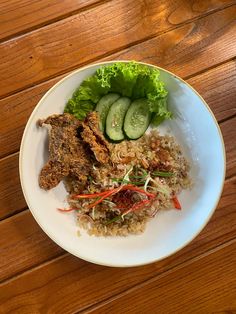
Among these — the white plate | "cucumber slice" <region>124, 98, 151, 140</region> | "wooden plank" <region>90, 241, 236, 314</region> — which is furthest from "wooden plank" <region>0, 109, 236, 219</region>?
"wooden plank" <region>90, 241, 236, 314</region>

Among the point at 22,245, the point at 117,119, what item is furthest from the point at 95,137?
the point at 22,245

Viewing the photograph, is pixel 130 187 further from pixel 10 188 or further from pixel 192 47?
pixel 192 47

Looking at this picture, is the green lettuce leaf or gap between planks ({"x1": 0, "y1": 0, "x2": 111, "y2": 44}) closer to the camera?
the green lettuce leaf

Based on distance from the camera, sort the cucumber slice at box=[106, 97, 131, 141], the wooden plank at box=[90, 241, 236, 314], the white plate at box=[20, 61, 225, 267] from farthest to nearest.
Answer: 1. the wooden plank at box=[90, 241, 236, 314]
2. the cucumber slice at box=[106, 97, 131, 141]
3. the white plate at box=[20, 61, 225, 267]

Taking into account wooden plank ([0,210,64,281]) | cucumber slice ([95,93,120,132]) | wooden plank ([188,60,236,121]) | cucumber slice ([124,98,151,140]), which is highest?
cucumber slice ([95,93,120,132])

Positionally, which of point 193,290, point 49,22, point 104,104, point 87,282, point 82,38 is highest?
point 49,22

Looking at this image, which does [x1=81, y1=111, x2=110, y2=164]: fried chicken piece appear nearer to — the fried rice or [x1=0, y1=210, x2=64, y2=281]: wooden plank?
the fried rice

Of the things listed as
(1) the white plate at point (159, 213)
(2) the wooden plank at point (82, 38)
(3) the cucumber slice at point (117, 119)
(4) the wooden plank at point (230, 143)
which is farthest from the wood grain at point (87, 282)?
(2) the wooden plank at point (82, 38)

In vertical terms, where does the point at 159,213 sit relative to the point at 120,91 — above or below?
below
